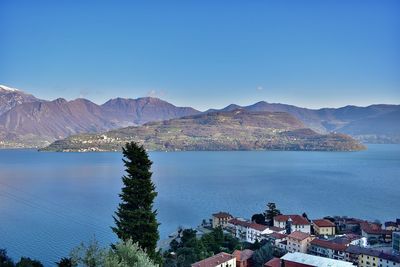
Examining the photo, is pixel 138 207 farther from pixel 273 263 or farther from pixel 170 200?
pixel 170 200

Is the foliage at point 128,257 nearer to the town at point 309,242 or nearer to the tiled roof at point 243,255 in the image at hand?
the town at point 309,242

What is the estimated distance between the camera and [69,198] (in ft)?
154

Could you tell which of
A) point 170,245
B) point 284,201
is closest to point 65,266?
point 170,245

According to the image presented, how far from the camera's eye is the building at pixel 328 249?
23281 millimetres

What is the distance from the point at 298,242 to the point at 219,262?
7082mm

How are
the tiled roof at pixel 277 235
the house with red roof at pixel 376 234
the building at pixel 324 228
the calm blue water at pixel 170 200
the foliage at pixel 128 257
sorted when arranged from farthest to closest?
the calm blue water at pixel 170 200 → the building at pixel 324 228 → the house with red roof at pixel 376 234 → the tiled roof at pixel 277 235 → the foliage at pixel 128 257

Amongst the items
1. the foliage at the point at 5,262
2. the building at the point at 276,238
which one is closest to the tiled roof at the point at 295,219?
the building at the point at 276,238

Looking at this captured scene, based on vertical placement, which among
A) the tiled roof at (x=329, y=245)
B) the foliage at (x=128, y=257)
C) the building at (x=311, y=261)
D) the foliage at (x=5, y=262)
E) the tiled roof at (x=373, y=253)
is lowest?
the tiled roof at (x=329, y=245)

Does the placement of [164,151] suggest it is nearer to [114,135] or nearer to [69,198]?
[114,135]

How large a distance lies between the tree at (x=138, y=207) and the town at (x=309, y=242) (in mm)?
10520

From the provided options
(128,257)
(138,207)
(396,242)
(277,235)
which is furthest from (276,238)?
(128,257)

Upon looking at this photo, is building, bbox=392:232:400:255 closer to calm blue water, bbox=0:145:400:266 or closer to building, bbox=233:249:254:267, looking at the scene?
building, bbox=233:249:254:267

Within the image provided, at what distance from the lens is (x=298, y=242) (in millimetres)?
25000

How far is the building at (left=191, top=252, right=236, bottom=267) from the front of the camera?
20.0 m
